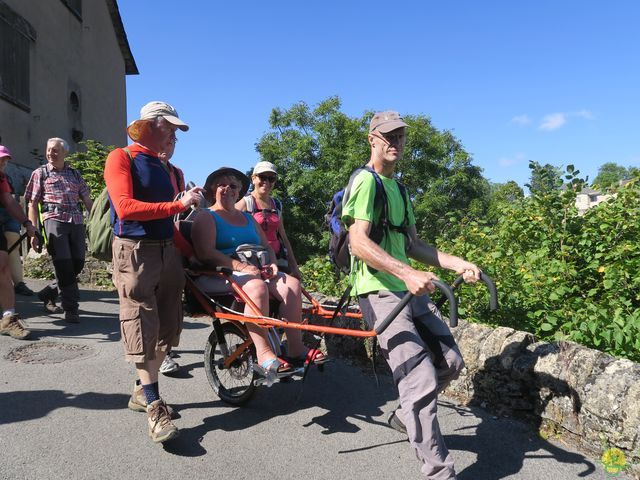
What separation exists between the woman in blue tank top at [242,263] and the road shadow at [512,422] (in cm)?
119

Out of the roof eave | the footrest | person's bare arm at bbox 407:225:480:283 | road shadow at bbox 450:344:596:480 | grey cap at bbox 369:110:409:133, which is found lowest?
road shadow at bbox 450:344:596:480

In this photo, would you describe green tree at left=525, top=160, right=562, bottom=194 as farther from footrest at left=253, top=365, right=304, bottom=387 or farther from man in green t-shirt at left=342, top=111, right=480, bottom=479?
footrest at left=253, top=365, right=304, bottom=387

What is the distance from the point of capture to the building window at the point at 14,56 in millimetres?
12508

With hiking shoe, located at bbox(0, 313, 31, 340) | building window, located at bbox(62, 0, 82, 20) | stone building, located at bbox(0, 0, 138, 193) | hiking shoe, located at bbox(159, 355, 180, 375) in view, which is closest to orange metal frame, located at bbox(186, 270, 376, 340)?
hiking shoe, located at bbox(159, 355, 180, 375)

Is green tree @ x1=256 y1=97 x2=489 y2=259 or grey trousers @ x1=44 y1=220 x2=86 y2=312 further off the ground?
green tree @ x1=256 y1=97 x2=489 y2=259

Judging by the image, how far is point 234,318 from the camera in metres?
3.58

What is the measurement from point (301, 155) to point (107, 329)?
24.5 metres

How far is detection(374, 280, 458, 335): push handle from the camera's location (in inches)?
96.7

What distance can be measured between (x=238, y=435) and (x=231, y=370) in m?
0.72

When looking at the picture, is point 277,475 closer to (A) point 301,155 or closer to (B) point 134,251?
(B) point 134,251

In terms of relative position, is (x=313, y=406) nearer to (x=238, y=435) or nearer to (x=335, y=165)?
(x=238, y=435)

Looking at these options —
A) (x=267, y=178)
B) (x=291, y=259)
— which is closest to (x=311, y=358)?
(x=291, y=259)

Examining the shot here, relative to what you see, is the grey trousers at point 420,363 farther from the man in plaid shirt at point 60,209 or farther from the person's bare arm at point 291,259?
the man in plaid shirt at point 60,209

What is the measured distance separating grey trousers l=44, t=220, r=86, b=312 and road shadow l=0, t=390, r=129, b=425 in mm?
2439
